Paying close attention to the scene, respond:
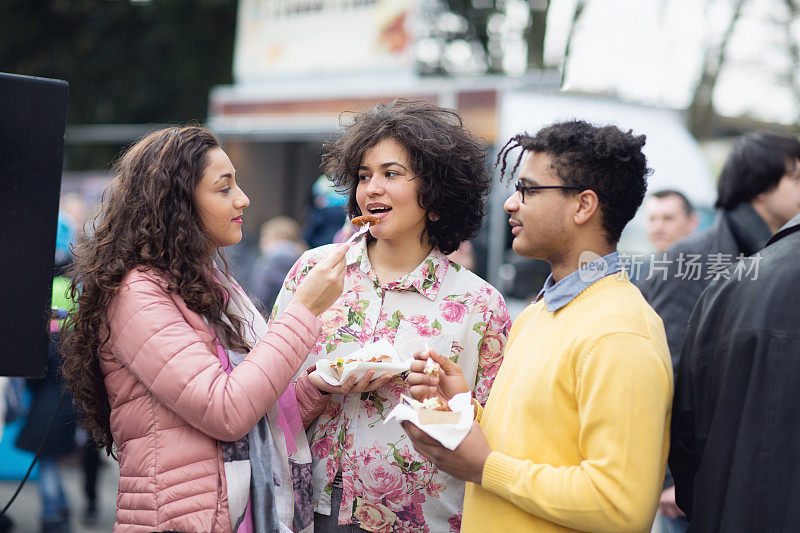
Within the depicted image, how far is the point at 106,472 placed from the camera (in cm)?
718

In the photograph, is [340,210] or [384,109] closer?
[384,109]

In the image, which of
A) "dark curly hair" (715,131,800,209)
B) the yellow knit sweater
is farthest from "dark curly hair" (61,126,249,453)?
"dark curly hair" (715,131,800,209)

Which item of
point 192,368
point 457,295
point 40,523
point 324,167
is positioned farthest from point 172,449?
point 40,523

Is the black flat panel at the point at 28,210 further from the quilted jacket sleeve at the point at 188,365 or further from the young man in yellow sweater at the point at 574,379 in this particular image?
the young man in yellow sweater at the point at 574,379

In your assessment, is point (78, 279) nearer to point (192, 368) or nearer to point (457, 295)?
point (192, 368)

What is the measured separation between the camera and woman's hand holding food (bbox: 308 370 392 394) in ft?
7.64

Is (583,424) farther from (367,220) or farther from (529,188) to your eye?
(367,220)

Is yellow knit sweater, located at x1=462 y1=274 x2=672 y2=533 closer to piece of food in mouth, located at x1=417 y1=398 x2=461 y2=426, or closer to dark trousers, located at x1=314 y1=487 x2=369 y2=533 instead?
piece of food in mouth, located at x1=417 y1=398 x2=461 y2=426

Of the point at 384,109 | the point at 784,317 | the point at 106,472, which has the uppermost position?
the point at 384,109

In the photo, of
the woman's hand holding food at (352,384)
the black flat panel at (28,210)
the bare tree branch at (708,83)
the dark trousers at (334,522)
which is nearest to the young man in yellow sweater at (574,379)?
the woman's hand holding food at (352,384)

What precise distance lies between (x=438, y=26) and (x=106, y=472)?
12141mm

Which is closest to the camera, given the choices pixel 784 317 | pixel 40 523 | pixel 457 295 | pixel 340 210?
pixel 784 317

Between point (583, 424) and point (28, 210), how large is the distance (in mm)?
1673

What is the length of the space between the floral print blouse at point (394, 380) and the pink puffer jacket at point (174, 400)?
44 centimetres
